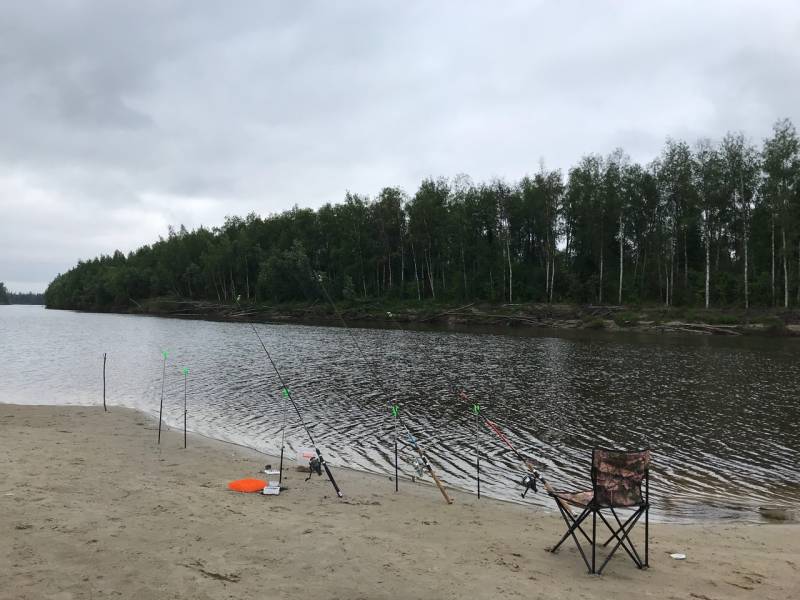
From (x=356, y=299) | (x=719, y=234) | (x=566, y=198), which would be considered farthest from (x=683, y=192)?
(x=356, y=299)

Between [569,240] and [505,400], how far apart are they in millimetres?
58222

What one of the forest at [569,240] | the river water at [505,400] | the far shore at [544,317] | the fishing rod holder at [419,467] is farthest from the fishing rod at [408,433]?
the forest at [569,240]

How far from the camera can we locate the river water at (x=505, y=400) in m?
13.1

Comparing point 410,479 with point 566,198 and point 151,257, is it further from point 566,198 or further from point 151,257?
point 151,257

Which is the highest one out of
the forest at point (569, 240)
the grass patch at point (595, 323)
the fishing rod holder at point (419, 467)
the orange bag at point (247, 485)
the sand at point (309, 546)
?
the forest at point (569, 240)

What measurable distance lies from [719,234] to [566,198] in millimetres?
19637

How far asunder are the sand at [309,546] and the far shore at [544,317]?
28641 mm

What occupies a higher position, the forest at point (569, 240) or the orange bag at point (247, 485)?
the forest at point (569, 240)

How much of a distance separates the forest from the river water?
10784 millimetres

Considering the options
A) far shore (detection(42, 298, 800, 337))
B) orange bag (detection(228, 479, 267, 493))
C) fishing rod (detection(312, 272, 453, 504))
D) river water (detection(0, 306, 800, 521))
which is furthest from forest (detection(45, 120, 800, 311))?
orange bag (detection(228, 479, 267, 493))

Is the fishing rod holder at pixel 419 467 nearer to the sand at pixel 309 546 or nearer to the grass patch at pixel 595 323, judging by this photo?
the sand at pixel 309 546

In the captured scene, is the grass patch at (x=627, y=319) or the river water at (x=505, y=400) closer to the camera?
the river water at (x=505, y=400)

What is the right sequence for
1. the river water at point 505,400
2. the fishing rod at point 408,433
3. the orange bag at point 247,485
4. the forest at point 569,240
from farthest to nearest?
1. the forest at point 569,240
2. the river water at point 505,400
3. the fishing rod at point 408,433
4. the orange bag at point 247,485

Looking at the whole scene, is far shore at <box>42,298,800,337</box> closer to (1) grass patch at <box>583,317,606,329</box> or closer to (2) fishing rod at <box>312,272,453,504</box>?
(1) grass patch at <box>583,317,606,329</box>
